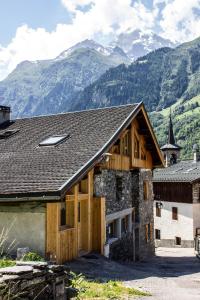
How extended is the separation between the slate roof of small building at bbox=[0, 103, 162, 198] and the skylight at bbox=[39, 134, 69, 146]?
8.4 inches

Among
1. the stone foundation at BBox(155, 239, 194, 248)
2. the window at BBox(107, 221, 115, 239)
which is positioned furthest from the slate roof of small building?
the stone foundation at BBox(155, 239, 194, 248)

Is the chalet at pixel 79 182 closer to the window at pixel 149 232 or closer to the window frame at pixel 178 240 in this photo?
the window at pixel 149 232

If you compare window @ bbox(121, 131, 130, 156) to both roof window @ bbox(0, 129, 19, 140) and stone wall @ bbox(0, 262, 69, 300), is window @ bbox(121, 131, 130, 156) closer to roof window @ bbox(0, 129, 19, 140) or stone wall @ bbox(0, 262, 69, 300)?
roof window @ bbox(0, 129, 19, 140)

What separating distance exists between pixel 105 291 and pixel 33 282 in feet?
10.7

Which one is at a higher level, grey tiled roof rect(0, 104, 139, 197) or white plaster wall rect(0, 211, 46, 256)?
grey tiled roof rect(0, 104, 139, 197)

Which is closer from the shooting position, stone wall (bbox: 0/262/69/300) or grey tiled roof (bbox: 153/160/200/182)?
stone wall (bbox: 0/262/69/300)

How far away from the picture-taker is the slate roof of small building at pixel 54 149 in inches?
563

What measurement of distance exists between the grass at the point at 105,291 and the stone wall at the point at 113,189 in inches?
→ 270

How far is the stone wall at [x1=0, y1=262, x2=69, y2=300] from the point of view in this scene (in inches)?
278

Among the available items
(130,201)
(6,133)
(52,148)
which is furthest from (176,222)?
(52,148)

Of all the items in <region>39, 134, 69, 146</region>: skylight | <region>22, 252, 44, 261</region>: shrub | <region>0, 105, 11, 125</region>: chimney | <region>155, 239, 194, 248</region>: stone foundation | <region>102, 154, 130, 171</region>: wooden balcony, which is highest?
<region>0, 105, 11, 125</region>: chimney

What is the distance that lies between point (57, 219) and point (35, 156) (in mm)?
3581

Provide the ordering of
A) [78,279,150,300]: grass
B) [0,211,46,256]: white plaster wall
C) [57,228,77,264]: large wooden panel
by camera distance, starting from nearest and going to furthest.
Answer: [78,279,150,300]: grass, [0,211,46,256]: white plaster wall, [57,228,77,264]: large wooden panel

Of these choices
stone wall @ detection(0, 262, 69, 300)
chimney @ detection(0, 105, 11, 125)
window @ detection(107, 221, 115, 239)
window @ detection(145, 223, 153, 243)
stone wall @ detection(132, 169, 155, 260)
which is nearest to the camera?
stone wall @ detection(0, 262, 69, 300)
